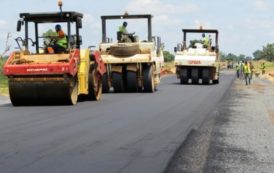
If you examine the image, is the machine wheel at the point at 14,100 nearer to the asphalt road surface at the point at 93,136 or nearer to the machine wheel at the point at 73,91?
the asphalt road surface at the point at 93,136

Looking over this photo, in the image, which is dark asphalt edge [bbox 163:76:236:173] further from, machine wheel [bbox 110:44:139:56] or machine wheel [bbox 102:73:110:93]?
machine wheel [bbox 102:73:110:93]

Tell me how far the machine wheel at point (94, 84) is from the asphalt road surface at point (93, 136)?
186 centimetres

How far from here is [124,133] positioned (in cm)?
1010

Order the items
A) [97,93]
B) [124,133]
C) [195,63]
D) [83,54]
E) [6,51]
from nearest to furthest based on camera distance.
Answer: [124,133]
[83,54]
[97,93]
[195,63]
[6,51]

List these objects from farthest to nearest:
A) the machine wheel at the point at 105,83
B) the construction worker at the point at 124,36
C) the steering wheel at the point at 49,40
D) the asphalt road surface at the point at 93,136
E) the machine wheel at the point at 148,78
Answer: the construction worker at the point at 124,36, the machine wheel at the point at 105,83, the machine wheel at the point at 148,78, the steering wheel at the point at 49,40, the asphalt road surface at the point at 93,136

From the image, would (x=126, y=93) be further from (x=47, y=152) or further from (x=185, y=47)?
(x=47, y=152)

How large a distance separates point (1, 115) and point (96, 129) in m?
3.63

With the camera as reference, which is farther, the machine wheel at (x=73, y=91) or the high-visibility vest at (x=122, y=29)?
the high-visibility vest at (x=122, y=29)

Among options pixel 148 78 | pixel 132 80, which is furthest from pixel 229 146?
pixel 132 80

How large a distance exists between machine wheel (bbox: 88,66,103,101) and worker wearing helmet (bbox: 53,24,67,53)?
177 cm

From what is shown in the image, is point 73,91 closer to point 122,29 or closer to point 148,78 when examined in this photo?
point 148,78

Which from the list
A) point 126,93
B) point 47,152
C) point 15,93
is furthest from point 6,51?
point 47,152

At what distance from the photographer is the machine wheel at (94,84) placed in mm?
17692

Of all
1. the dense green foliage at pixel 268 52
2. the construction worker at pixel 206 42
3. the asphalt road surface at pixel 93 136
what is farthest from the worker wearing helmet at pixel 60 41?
the dense green foliage at pixel 268 52
